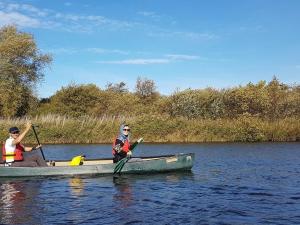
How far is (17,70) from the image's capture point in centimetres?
4797

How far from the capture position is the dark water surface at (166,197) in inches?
445

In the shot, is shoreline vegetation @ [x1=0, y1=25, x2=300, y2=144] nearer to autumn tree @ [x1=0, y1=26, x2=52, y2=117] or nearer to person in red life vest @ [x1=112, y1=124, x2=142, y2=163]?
autumn tree @ [x1=0, y1=26, x2=52, y2=117]

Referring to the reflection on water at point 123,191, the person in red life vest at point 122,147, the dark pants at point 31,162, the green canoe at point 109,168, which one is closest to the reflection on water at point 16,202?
the green canoe at point 109,168

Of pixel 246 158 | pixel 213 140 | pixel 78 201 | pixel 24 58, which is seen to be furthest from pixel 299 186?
pixel 24 58

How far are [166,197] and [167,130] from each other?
23.6 meters

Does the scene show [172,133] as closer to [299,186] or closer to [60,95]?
[60,95]

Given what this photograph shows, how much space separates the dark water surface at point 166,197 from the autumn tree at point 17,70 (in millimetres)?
30931

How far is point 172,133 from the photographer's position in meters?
37.2

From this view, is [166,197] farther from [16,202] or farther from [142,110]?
[142,110]

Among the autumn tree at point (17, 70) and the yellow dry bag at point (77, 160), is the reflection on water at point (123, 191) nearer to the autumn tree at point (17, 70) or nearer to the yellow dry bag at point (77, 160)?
the yellow dry bag at point (77, 160)

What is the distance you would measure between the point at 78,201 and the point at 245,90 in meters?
32.0

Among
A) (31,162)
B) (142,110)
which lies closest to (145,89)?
(142,110)

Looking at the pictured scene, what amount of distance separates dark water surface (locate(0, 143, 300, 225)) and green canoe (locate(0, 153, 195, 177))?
11.6 inches

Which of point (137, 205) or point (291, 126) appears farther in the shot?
point (291, 126)
